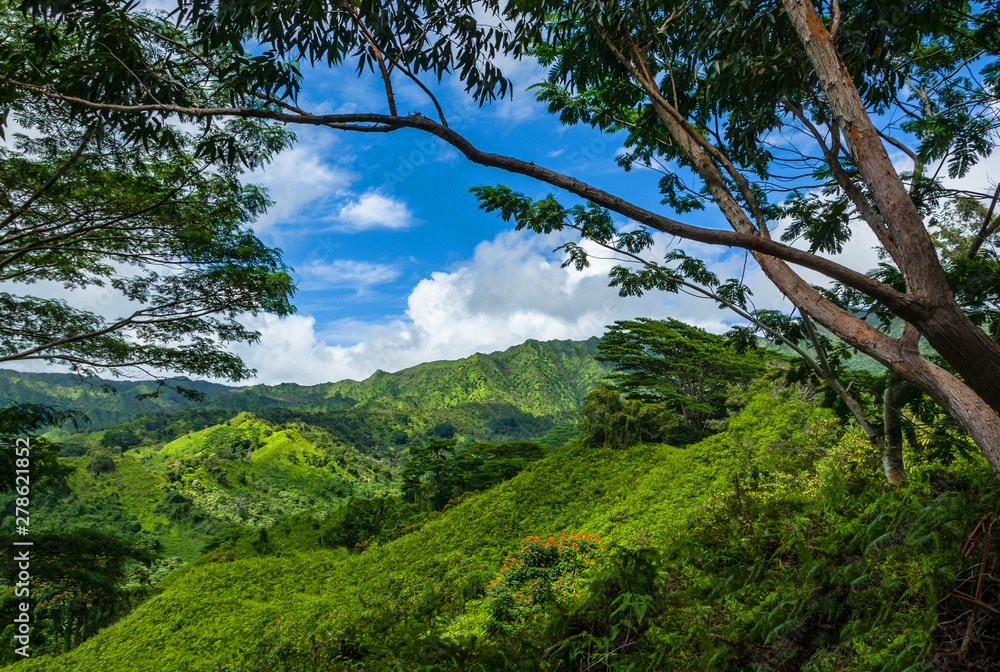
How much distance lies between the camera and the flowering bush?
459 cm

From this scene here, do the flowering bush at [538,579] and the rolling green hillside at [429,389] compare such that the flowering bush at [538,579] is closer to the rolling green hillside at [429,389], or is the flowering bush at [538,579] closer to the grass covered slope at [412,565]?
the grass covered slope at [412,565]

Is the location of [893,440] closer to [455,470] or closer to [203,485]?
[455,470]

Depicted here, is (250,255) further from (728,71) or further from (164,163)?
(728,71)

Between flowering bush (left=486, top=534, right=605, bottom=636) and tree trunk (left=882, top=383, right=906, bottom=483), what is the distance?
3.26m

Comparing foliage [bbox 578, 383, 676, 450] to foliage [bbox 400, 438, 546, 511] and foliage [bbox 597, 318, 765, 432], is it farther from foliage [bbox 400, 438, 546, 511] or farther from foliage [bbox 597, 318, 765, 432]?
foliage [bbox 400, 438, 546, 511]

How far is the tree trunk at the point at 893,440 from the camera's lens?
12.7 feet

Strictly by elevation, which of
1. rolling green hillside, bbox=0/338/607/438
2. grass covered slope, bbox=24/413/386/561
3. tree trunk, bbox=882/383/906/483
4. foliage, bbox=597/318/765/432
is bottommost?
grass covered slope, bbox=24/413/386/561

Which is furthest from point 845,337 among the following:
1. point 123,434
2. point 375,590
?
point 123,434

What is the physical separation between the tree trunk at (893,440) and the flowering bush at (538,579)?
3.26 meters

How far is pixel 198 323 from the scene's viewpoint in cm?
917

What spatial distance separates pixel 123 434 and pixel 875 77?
73.9 metres

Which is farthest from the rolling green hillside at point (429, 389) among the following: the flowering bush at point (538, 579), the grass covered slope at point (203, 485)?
the flowering bush at point (538, 579)

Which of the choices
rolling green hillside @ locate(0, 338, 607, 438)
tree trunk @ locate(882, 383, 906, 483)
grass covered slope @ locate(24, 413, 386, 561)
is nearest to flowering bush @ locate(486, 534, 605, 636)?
tree trunk @ locate(882, 383, 906, 483)

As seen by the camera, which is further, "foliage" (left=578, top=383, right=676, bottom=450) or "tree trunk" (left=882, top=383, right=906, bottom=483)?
"foliage" (left=578, top=383, right=676, bottom=450)
